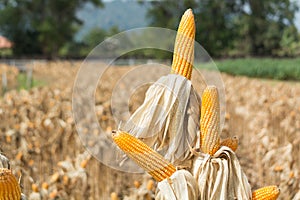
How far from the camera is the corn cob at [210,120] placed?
1.54 m

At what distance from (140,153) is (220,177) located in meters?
0.30

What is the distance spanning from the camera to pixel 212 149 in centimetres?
158

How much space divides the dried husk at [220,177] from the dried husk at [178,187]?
0.04 meters

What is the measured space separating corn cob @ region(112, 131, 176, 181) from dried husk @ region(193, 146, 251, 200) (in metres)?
0.13

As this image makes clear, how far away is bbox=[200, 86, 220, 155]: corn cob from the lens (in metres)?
1.54

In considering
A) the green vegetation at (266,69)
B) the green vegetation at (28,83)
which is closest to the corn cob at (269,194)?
the green vegetation at (28,83)

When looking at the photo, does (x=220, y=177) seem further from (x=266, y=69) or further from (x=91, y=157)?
(x=266, y=69)

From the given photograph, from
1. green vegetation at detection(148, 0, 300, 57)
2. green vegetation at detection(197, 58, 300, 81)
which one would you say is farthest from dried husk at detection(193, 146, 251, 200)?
green vegetation at detection(148, 0, 300, 57)

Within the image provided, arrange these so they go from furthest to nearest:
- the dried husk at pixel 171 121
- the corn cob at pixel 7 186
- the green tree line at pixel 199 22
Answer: the green tree line at pixel 199 22
the dried husk at pixel 171 121
the corn cob at pixel 7 186

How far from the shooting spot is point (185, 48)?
5.50 ft

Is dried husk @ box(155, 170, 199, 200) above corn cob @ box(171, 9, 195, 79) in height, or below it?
below

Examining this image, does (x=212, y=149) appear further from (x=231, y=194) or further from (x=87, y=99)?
(x=87, y=99)

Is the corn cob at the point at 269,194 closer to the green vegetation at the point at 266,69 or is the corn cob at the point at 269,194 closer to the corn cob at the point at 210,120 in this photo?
the corn cob at the point at 210,120

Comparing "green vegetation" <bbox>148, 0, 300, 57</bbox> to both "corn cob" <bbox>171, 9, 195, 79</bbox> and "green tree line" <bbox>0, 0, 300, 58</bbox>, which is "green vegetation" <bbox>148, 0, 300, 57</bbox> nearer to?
"green tree line" <bbox>0, 0, 300, 58</bbox>
